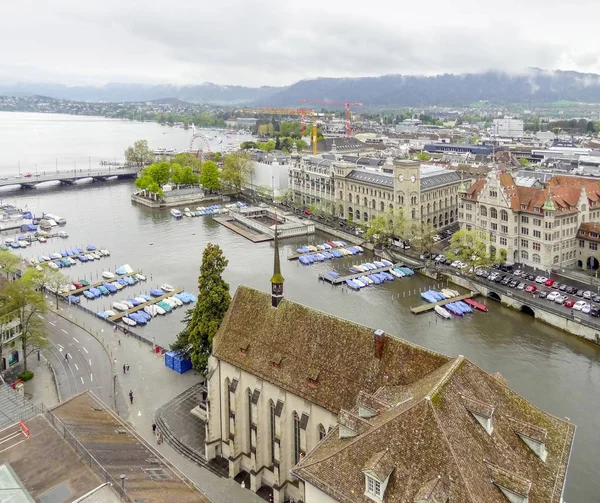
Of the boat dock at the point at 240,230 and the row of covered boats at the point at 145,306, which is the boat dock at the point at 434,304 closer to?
the row of covered boats at the point at 145,306

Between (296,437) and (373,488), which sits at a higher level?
(373,488)

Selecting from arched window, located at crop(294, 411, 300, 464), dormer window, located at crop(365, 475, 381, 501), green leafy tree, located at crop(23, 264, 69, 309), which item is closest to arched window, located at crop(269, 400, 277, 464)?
arched window, located at crop(294, 411, 300, 464)

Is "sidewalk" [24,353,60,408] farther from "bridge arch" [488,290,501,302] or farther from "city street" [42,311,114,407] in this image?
"bridge arch" [488,290,501,302]

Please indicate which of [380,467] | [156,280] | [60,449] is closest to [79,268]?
[156,280]

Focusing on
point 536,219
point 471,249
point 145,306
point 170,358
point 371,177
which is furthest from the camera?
point 371,177

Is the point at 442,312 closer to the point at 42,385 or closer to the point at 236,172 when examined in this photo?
the point at 42,385

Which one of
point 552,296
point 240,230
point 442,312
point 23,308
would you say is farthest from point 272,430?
point 240,230

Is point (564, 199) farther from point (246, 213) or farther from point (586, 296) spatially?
point (246, 213)
